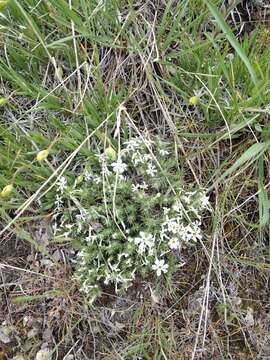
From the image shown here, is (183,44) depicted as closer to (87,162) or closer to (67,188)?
(87,162)

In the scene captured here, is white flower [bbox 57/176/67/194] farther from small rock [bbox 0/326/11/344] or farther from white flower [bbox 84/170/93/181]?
small rock [bbox 0/326/11/344]

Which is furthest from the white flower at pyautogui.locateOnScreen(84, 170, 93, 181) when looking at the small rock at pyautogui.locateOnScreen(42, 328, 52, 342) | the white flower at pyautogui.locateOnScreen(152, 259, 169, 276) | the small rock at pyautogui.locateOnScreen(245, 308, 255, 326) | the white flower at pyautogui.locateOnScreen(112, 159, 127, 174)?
the small rock at pyautogui.locateOnScreen(245, 308, 255, 326)

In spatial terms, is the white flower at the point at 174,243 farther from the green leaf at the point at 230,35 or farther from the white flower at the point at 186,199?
the green leaf at the point at 230,35

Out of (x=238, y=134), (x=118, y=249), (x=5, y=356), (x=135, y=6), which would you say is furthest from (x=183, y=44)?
(x=5, y=356)

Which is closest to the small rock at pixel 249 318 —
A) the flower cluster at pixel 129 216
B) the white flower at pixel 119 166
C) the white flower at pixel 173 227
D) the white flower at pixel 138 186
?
the flower cluster at pixel 129 216

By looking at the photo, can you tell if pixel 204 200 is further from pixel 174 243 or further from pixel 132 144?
pixel 132 144

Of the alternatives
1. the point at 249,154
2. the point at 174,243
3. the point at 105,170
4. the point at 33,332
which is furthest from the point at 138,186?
the point at 33,332
